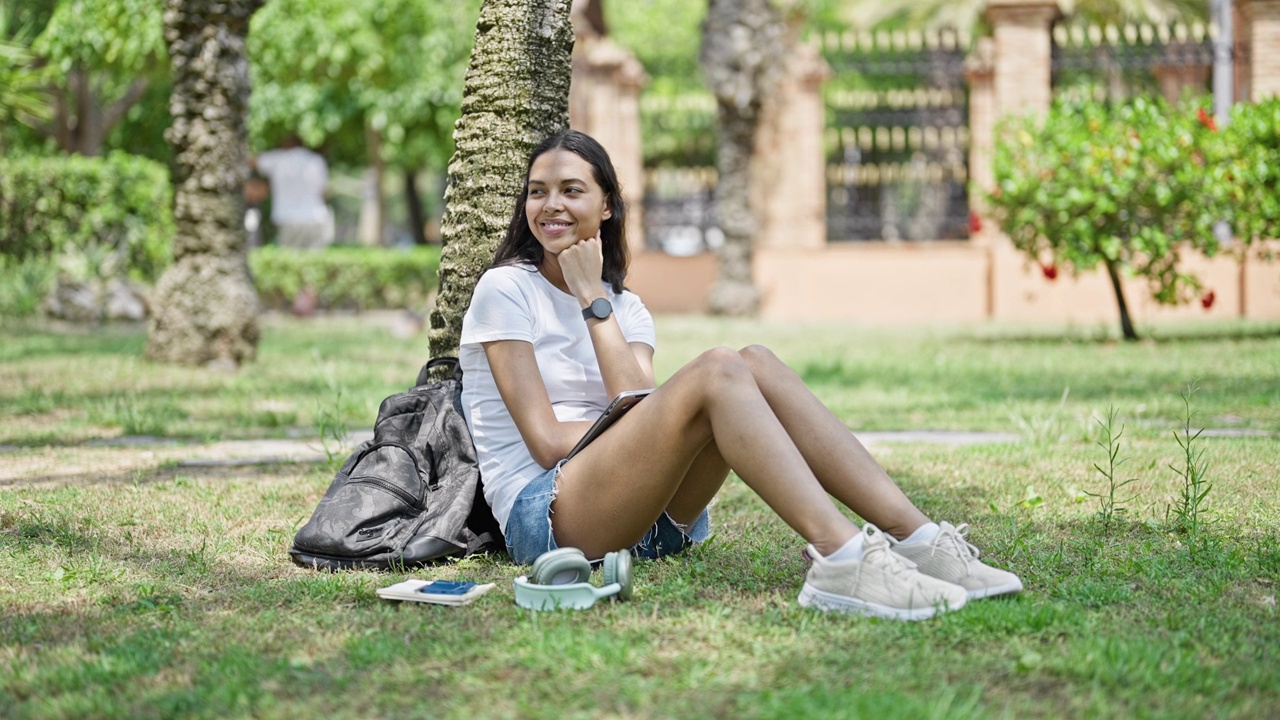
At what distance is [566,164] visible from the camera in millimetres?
4188

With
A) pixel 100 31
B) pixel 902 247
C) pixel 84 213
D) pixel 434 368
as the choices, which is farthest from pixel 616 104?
pixel 434 368

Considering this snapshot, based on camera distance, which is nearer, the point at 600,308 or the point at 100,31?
the point at 600,308

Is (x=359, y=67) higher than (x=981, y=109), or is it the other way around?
(x=359, y=67)

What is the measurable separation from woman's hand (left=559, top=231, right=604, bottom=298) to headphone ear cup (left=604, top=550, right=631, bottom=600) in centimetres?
84

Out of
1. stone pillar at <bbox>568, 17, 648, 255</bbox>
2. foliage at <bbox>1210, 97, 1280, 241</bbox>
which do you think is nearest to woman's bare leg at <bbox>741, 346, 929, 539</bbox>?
foliage at <bbox>1210, 97, 1280, 241</bbox>

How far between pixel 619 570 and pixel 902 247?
1411 cm

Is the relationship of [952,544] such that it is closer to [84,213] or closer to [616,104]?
[84,213]

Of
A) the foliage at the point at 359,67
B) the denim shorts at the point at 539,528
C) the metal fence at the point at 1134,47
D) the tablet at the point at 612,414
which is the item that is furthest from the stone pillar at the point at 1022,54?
the tablet at the point at 612,414

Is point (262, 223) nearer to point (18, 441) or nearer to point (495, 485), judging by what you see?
point (18, 441)

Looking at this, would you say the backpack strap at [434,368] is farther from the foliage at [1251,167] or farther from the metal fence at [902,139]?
the metal fence at [902,139]

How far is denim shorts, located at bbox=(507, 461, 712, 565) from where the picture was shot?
3.93m

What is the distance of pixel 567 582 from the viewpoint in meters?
3.66

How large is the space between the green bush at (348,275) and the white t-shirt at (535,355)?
15.4 m

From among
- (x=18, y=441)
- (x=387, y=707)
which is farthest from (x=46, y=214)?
(x=387, y=707)
